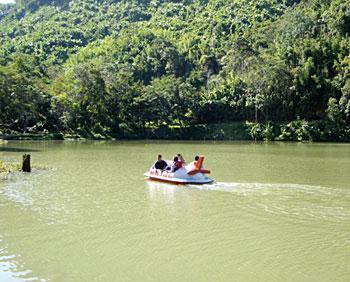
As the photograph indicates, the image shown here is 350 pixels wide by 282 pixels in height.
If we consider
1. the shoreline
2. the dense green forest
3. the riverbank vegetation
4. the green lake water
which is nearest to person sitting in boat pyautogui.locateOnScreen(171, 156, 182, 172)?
the green lake water

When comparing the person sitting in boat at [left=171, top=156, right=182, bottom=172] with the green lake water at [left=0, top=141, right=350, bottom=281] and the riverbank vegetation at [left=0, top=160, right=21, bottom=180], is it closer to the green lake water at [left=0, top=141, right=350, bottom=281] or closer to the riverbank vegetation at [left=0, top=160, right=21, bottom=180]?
the green lake water at [left=0, top=141, right=350, bottom=281]

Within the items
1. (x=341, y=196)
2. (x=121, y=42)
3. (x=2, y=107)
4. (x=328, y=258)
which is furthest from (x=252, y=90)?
(x=328, y=258)

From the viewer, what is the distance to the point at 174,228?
16750 millimetres

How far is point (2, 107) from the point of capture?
6525 cm

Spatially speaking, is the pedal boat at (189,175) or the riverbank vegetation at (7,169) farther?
the riverbank vegetation at (7,169)

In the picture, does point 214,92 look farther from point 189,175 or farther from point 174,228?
point 174,228

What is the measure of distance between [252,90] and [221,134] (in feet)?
30.8

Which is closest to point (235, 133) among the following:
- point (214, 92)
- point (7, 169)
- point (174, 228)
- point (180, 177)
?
point (214, 92)

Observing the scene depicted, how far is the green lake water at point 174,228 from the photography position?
41.2 feet

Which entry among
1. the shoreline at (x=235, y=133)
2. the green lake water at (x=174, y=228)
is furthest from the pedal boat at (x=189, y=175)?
the shoreline at (x=235, y=133)

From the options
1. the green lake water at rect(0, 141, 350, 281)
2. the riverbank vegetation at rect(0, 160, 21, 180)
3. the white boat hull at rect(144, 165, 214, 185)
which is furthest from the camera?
the riverbank vegetation at rect(0, 160, 21, 180)

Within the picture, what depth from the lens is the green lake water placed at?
12.5 m

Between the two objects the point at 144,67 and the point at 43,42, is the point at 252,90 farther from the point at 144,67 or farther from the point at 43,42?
the point at 43,42

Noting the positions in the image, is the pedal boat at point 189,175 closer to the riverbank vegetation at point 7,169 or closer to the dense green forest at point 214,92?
the riverbank vegetation at point 7,169
